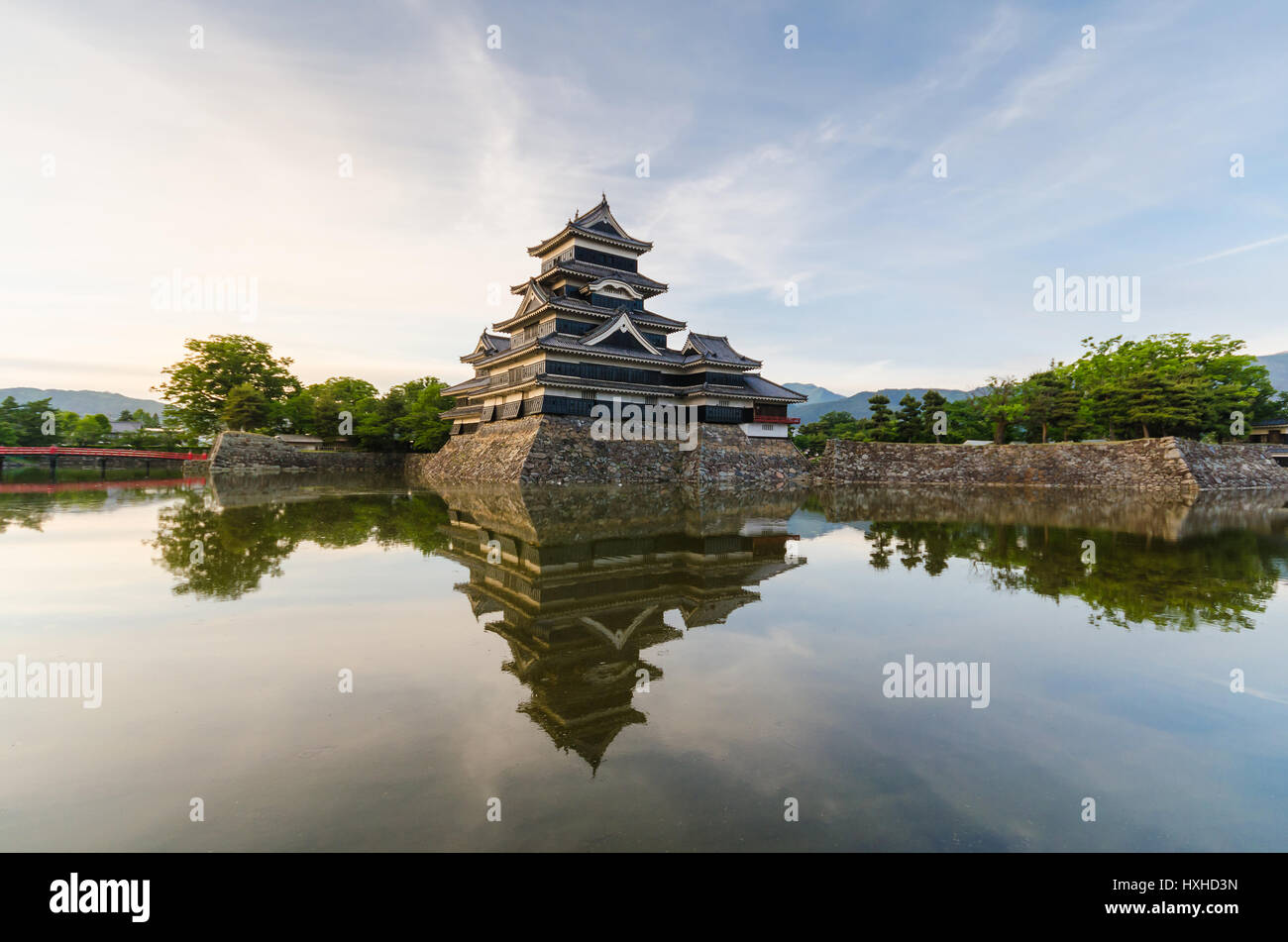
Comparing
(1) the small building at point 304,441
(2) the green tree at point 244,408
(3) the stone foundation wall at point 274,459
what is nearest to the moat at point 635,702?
→ (3) the stone foundation wall at point 274,459

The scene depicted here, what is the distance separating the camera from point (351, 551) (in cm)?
986

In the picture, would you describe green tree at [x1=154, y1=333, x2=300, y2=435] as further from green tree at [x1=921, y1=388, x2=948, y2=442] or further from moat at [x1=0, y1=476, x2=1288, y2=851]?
green tree at [x1=921, y1=388, x2=948, y2=442]

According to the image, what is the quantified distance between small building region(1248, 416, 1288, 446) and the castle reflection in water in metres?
47.3

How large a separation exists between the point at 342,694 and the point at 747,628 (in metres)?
3.98

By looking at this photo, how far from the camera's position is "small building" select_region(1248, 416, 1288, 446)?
3847cm

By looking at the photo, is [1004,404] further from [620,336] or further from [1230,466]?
[620,336]

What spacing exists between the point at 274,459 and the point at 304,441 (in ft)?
20.6

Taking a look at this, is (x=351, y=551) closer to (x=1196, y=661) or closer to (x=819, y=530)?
(x=819, y=530)

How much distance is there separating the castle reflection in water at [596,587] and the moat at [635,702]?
55mm

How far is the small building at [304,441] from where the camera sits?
41.8 m

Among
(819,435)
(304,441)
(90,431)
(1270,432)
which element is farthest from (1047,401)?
(90,431)

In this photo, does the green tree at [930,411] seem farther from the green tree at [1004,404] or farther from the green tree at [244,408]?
the green tree at [244,408]

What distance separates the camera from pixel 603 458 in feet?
85.9
